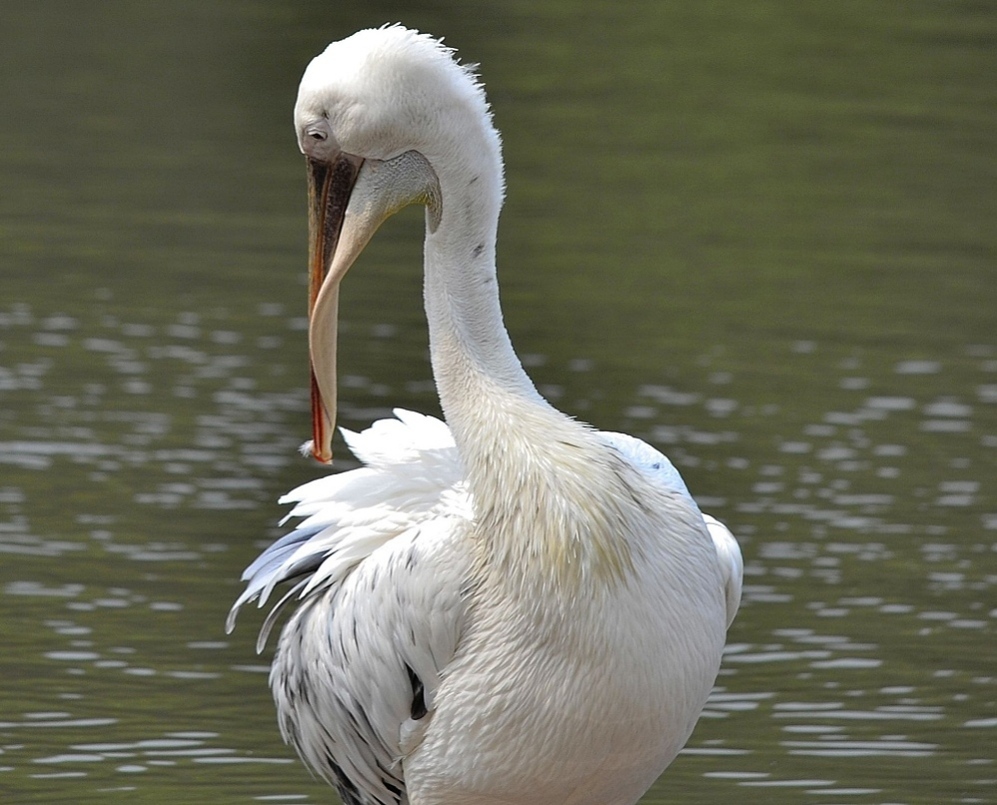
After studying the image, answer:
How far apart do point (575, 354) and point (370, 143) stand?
20.3ft

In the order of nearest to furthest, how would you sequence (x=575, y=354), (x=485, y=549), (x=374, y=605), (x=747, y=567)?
(x=485, y=549)
(x=374, y=605)
(x=747, y=567)
(x=575, y=354)

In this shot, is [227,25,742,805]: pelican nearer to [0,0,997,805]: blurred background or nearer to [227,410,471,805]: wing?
[227,410,471,805]: wing

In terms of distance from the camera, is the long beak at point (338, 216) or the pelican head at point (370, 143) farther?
the long beak at point (338, 216)

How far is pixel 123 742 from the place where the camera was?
682 centimetres

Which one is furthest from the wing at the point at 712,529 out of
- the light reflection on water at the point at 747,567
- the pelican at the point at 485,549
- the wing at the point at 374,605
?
the light reflection on water at the point at 747,567

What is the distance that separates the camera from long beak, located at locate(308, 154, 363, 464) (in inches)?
202

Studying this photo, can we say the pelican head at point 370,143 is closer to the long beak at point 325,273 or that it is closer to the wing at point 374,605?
the long beak at point 325,273

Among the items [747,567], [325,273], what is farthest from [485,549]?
[747,567]

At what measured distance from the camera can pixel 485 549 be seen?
516cm

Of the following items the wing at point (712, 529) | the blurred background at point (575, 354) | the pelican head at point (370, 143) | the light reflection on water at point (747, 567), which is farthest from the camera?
the blurred background at point (575, 354)

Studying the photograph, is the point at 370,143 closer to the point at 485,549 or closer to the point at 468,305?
the point at 468,305

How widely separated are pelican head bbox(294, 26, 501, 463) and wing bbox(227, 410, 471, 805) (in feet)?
1.05

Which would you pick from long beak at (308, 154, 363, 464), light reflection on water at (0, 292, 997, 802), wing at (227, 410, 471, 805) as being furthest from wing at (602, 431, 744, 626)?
light reflection on water at (0, 292, 997, 802)

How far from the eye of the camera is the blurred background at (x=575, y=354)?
712 centimetres
